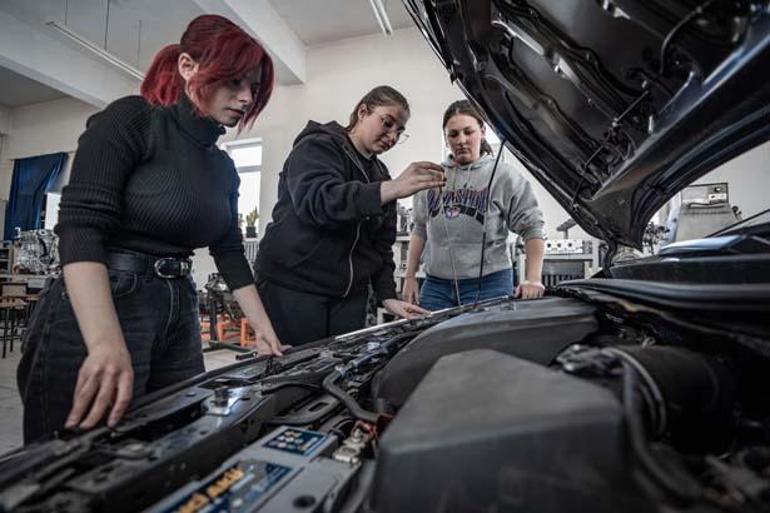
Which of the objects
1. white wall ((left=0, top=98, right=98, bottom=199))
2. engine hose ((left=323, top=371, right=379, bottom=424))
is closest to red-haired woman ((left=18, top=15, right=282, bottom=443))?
engine hose ((left=323, top=371, right=379, bottom=424))

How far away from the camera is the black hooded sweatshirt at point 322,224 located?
3.67 feet

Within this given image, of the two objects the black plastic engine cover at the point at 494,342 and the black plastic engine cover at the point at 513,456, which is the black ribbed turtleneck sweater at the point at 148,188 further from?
the black plastic engine cover at the point at 513,456

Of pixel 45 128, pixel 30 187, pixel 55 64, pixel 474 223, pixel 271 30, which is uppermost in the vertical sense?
pixel 271 30

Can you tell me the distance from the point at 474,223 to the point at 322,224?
26.9 inches

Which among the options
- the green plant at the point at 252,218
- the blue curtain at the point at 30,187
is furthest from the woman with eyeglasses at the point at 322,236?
the blue curtain at the point at 30,187

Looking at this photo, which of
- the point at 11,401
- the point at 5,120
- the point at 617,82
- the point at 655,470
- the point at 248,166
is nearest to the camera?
the point at 655,470

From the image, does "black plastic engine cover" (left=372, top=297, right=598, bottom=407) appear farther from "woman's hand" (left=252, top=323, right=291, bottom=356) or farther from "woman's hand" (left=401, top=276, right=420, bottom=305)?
"woman's hand" (left=401, top=276, right=420, bottom=305)

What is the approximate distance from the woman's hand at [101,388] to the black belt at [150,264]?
281mm

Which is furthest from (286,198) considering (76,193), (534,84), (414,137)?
(414,137)

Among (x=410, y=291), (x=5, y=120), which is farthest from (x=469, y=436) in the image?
(x=5, y=120)

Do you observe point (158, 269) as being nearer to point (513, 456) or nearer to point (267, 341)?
point (267, 341)

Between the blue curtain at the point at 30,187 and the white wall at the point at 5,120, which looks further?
the white wall at the point at 5,120

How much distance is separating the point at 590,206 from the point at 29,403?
1.33 m

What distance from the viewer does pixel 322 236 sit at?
1211mm
